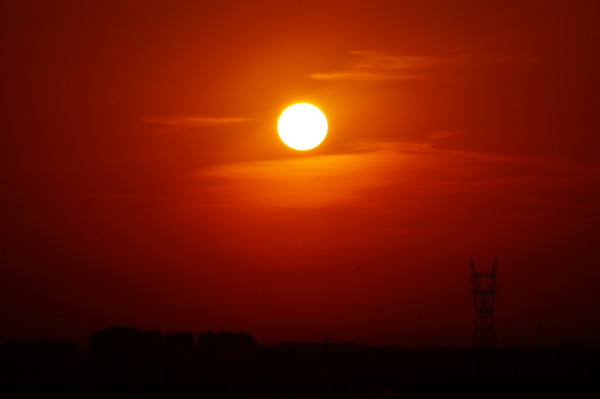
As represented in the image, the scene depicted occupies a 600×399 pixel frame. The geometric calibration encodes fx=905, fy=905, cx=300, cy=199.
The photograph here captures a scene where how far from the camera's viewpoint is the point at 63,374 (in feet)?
367

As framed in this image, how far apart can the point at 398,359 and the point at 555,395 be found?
4336 centimetres

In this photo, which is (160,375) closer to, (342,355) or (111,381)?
(111,381)

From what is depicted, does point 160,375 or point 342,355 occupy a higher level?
point 342,355

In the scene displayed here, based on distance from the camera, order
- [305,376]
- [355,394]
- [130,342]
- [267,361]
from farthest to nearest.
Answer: [130,342], [267,361], [305,376], [355,394]

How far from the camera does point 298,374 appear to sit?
98.4 meters

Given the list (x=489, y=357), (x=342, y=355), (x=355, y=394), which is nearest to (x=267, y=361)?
(x=342, y=355)

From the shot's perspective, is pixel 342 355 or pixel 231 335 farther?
pixel 231 335

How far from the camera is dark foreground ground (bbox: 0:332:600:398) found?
71.3 metres

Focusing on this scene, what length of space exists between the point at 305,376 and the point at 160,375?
1694 centimetres

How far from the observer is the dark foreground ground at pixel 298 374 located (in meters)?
71.3

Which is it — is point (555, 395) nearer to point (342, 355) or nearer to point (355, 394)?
point (355, 394)

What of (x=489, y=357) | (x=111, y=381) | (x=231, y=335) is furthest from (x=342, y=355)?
(x=231, y=335)

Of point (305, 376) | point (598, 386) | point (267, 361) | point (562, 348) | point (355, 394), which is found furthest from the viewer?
point (562, 348)

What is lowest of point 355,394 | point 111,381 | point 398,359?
point 355,394
